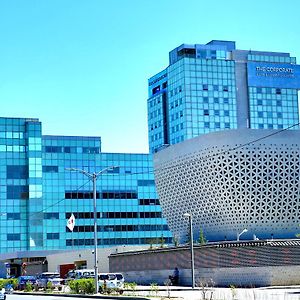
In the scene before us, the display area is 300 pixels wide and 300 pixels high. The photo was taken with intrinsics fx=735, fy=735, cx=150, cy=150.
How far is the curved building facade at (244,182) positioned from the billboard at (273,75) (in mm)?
80887

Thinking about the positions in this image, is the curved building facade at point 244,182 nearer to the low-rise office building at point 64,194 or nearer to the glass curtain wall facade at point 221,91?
the low-rise office building at point 64,194

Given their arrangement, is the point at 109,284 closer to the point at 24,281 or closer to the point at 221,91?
the point at 24,281

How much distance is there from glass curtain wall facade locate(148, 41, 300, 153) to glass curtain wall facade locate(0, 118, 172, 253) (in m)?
38.4

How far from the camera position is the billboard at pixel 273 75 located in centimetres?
18638

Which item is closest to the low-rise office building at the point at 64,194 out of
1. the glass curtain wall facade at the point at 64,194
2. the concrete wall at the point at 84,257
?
the glass curtain wall facade at the point at 64,194

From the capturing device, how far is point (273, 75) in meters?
188

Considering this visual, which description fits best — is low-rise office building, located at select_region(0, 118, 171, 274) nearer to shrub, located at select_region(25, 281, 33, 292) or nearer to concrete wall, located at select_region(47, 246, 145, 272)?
concrete wall, located at select_region(47, 246, 145, 272)

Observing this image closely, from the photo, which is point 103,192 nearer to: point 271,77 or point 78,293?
point 271,77

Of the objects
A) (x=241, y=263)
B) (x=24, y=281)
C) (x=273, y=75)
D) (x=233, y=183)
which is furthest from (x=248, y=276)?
(x=273, y=75)

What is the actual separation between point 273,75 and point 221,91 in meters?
16.0

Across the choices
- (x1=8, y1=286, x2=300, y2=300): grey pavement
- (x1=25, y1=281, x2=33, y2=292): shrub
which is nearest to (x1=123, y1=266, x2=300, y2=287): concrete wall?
(x1=8, y1=286, x2=300, y2=300): grey pavement

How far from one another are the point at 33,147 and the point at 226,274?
71.5 m

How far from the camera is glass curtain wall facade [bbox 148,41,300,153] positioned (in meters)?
180

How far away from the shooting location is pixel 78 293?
5828 centimetres
